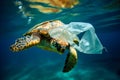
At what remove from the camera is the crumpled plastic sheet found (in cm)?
376

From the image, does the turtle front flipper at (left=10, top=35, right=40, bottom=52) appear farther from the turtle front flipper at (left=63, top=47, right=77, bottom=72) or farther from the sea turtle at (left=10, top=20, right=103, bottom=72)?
the turtle front flipper at (left=63, top=47, right=77, bottom=72)

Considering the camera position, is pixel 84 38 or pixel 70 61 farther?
pixel 84 38

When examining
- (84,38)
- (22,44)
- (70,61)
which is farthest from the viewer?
(84,38)

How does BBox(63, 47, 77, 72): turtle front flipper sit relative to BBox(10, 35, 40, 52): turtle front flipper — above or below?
below

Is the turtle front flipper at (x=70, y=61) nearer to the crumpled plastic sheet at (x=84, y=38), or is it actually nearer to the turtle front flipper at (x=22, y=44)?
the crumpled plastic sheet at (x=84, y=38)

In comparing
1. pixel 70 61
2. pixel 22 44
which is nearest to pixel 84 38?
pixel 70 61

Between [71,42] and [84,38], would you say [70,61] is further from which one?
[84,38]

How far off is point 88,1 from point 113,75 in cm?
662

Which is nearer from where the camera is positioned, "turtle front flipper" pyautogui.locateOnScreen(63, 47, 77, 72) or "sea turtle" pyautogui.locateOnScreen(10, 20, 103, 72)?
"turtle front flipper" pyautogui.locateOnScreen(63, 47, 77, 72)

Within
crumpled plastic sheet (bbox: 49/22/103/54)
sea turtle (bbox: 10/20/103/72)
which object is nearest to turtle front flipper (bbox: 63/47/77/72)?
sea turtle (bbox: 10/20/103/72)

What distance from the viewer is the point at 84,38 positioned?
12.9 ft

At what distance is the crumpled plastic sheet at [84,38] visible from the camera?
148 inches

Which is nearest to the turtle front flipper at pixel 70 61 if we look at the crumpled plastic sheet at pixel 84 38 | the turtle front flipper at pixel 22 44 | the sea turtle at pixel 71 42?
the sea turtle at pixel 71 42

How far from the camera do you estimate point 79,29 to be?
12.8ft
